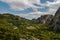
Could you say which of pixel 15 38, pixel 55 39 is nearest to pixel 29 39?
pixel 15 38

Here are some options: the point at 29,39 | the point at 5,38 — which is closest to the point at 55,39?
the point at 29,39

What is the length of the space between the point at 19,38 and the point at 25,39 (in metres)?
4.74

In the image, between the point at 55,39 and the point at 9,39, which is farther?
the point at 55,39

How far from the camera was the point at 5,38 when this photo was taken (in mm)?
104625

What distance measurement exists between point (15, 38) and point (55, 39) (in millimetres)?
45845

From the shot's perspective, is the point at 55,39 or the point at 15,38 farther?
the point at 55,39

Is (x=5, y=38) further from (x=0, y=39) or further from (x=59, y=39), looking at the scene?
(x=59, y=39)

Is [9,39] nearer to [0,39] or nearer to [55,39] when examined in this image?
[0,39]

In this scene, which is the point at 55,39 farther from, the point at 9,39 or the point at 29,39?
the point at 9,39

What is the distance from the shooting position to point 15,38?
341 ft

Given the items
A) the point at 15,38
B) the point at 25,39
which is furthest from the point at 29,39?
the point at 15,38

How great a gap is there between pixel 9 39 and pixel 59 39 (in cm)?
5240

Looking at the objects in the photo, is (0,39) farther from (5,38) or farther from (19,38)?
(19,38)

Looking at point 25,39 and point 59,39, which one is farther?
point 59,39
